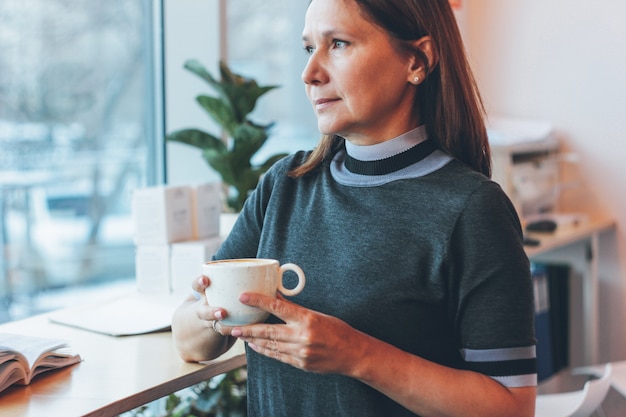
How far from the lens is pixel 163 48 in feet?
8.96

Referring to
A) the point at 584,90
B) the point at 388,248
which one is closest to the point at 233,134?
the point at 388,248

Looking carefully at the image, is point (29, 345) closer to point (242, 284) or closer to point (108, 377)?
point (108, 377)

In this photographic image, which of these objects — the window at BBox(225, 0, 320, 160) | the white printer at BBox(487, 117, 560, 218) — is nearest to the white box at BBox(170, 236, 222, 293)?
the window at BBox(225, 0, 320, 160)

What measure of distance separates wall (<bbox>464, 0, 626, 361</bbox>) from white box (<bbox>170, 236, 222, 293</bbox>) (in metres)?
2.03

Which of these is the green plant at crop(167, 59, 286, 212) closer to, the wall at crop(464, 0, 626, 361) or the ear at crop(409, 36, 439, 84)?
the ear at crop(409, 36, 439, 84)

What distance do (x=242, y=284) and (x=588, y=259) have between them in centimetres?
268

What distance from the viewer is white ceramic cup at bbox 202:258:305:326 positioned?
3.63 ft

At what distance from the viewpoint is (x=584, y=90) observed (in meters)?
3.62

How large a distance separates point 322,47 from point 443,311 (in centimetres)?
44

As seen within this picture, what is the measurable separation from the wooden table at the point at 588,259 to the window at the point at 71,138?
1757 millimetres

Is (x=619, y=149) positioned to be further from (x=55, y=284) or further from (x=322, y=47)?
(x=322, y=47)

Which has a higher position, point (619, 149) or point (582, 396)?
point (619, 149)

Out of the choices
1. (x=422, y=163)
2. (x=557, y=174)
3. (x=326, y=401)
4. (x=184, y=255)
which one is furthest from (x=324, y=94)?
(x=557, y=174)

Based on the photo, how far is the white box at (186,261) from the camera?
196cm
